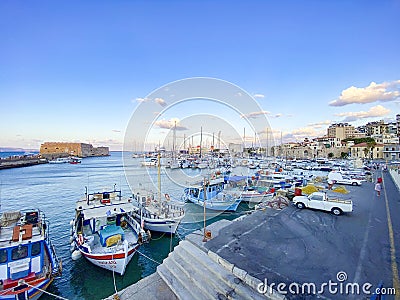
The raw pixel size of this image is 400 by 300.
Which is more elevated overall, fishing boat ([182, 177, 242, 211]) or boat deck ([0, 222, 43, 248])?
boat deck ([0, 222, 43, 248])

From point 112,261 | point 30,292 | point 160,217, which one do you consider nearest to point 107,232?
point 112,261

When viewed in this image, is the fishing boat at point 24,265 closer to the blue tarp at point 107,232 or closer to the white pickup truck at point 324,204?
the blue tarp at point 107,232

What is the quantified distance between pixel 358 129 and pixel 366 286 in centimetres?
11980

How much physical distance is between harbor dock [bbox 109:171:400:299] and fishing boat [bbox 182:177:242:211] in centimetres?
1021

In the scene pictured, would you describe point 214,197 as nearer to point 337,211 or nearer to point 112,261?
point 112,261

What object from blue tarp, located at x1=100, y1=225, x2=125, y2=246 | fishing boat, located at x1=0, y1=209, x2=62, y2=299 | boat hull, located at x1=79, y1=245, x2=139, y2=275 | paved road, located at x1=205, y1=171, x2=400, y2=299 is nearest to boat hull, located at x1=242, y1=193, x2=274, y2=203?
paved road, located at x1=205, y1=171, x2=400, y2=299

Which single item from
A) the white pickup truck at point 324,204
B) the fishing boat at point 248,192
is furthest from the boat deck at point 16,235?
the fishing boat at point 248,192

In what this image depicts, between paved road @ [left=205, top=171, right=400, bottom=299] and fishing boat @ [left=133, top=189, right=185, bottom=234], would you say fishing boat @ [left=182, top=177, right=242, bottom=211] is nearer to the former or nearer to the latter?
fishing boat @ [left=133, top=189, right=185, bottom=234]

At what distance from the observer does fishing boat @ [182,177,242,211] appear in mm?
16609

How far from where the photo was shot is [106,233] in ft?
29.5

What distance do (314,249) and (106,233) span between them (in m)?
8.38

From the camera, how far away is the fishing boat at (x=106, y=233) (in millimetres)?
8047

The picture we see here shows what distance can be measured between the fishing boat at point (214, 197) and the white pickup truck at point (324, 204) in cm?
828

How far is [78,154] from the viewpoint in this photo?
339ft
